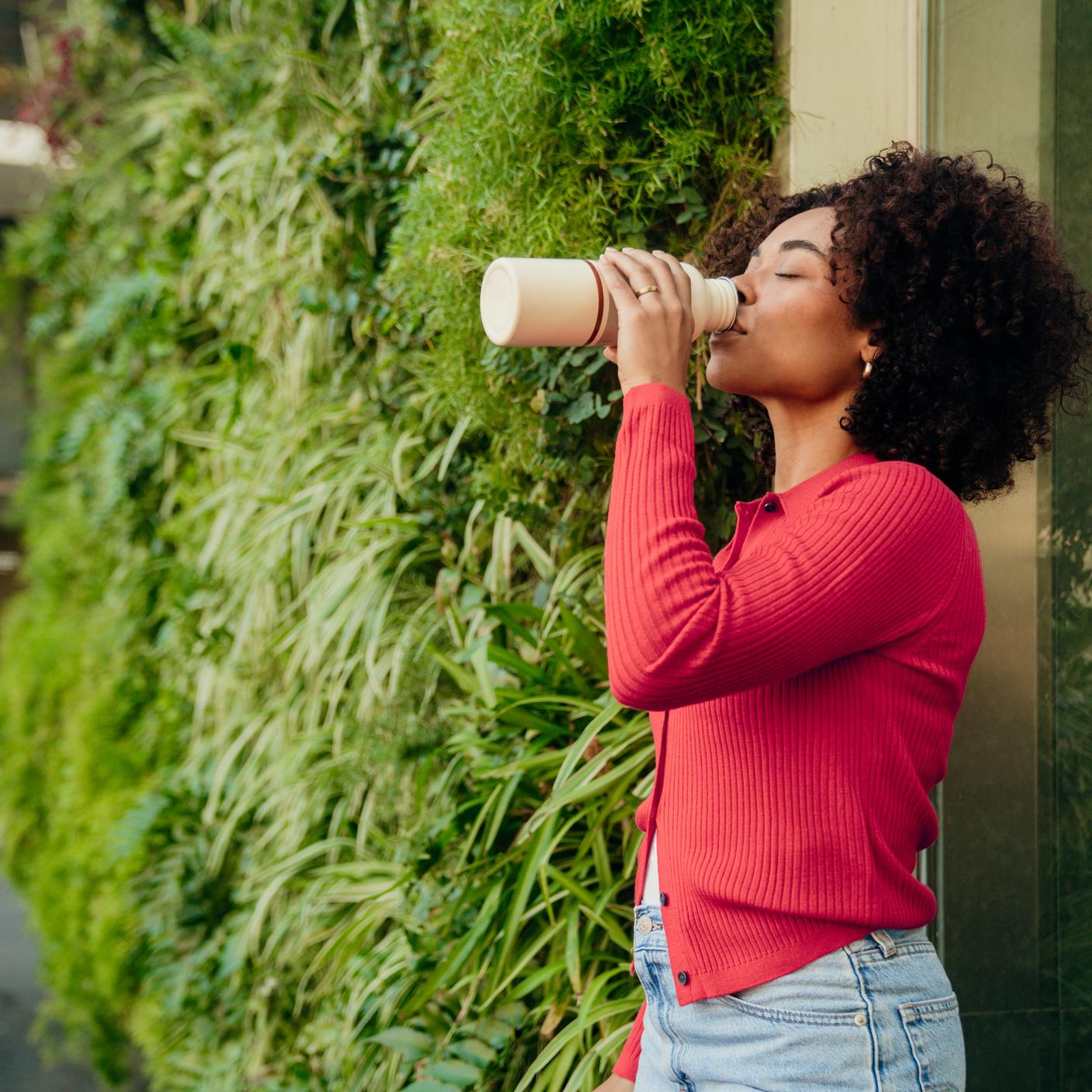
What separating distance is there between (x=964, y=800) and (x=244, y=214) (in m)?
2.24

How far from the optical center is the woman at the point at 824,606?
89 centimetres

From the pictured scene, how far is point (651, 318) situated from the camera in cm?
95

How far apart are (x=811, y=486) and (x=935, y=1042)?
1.47 feet

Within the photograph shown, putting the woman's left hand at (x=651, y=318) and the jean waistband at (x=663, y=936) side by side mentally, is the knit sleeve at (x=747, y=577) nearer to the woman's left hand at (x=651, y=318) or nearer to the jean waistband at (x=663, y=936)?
the woman's left hand at (x=651, y=318)

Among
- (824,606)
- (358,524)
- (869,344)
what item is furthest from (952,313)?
(358,524)

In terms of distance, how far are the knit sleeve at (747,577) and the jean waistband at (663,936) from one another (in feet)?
0.73

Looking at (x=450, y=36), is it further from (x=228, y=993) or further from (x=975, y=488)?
(x=228, y=993)

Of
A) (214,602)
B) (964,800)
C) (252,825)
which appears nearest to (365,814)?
(252,825)

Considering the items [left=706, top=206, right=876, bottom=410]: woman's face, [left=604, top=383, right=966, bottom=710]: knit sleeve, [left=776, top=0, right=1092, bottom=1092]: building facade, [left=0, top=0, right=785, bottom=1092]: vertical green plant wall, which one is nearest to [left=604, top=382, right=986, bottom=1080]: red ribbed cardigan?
[left=604, top=383, right=966, bottom=710]: knit sleeve

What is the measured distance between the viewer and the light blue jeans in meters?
0.89

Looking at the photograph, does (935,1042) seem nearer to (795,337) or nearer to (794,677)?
(794,677)

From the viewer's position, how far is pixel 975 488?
1069 millimetres

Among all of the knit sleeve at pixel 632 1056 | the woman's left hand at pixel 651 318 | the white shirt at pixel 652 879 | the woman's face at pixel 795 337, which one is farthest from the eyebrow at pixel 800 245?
the knit sleeve at pixel 632 1056

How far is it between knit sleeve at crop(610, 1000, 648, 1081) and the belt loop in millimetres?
302
